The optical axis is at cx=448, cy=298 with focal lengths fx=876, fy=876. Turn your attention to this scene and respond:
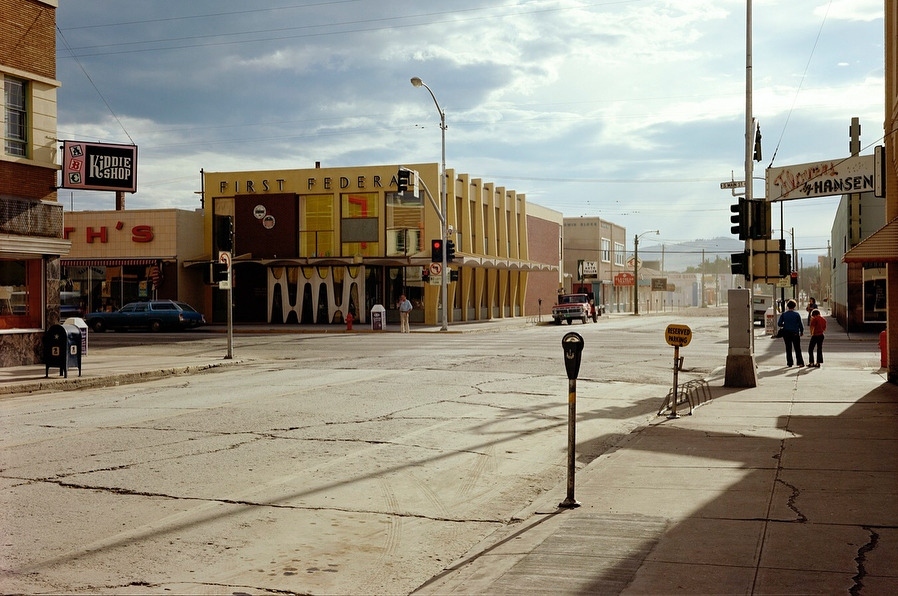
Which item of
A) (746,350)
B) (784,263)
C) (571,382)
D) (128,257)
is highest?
(128,257)

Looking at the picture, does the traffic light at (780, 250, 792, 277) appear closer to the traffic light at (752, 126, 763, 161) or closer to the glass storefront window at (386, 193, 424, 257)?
the traffic light at (752, 126, 763, 161)

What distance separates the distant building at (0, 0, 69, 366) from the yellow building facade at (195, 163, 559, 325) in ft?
91.4

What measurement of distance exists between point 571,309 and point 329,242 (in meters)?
15.6

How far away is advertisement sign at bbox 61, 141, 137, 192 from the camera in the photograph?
21.2 meters

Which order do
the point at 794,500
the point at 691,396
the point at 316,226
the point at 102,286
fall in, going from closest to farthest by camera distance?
1. the point at 794,500
2. the point at 691,396
3. the point at 316,226
4. the point at 102,286

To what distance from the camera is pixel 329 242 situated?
51156 mm

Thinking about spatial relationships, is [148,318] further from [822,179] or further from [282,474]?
[282,474]

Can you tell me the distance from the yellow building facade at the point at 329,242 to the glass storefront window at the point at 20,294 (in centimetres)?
2802

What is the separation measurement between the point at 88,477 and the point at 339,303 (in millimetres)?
42347

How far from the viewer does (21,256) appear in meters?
20.5

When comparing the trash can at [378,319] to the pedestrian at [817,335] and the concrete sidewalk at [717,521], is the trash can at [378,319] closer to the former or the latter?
the pedestrian at [817,335]

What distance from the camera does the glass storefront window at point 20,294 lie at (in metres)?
20.4

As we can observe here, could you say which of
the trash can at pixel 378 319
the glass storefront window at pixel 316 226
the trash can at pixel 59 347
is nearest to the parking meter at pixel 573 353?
the trash can at pixel 59 347

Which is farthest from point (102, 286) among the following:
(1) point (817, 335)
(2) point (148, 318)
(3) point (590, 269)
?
(3) point (590, 269)
